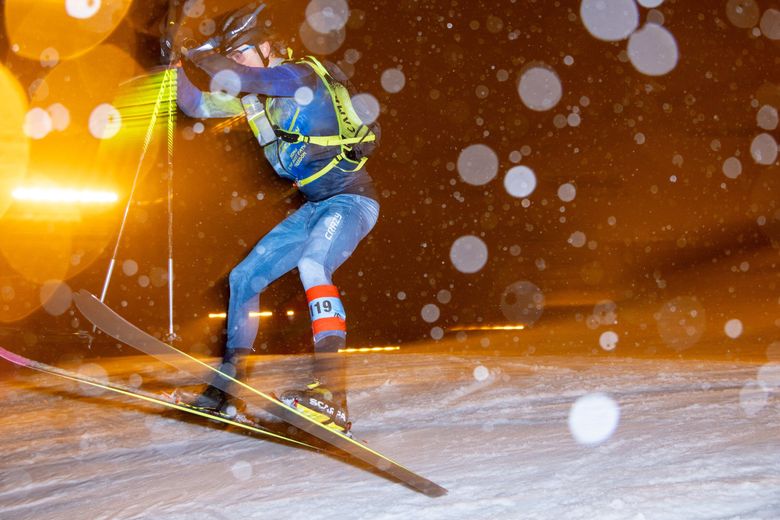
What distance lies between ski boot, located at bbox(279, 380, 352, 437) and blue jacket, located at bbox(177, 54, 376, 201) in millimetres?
1155

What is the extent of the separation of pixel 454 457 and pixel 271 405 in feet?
2.95

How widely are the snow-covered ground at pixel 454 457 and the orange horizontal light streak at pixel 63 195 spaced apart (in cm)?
512

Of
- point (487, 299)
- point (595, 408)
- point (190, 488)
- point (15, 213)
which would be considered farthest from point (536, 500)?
point (487, 299)

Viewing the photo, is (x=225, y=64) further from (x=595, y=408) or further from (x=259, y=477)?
(x=595, y=408)

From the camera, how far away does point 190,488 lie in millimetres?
2637

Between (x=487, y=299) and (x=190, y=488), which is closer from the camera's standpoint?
(x=190, y=488)

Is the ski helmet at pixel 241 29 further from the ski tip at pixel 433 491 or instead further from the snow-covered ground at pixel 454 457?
the ski tip at pixel 433 491

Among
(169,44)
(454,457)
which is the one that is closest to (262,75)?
(169,44)

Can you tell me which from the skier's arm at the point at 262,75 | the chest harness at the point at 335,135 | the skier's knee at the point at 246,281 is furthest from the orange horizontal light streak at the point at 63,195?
the skier's arm at the point at 262,75

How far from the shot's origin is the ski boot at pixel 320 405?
2.97 meters

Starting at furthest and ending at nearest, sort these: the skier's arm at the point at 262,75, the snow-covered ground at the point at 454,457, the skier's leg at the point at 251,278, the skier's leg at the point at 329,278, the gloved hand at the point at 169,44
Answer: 1. the skier's leg at the point at 251,278
2. the gloved hand at the point at 169,44
3. the skier's leg at the point at 329,278
4. the skier's arm at the point at 262,75
5. the snow-covered ground at the point at 454,457

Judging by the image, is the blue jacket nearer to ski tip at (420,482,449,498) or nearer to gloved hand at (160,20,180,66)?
gloved hand at (160,20,180,66)

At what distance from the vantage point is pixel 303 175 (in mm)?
3480

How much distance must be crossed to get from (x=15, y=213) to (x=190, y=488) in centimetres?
848
